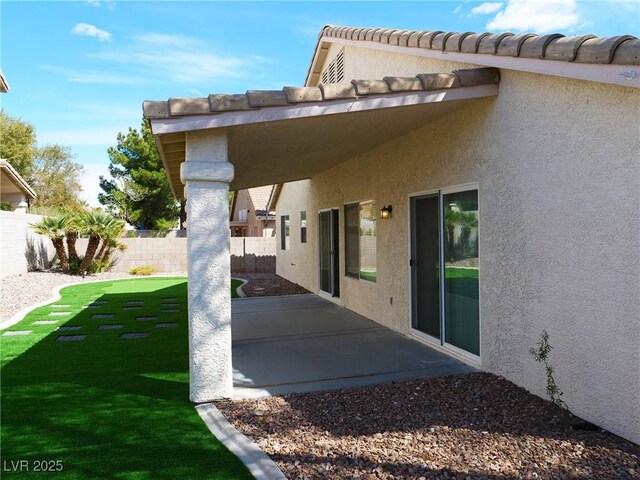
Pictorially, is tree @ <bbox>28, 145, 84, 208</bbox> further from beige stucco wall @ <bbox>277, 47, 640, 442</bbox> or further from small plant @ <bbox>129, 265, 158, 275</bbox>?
beige stucco wall @ <bbox>277, 47, 640, 442</bbox>

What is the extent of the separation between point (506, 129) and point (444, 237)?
6.95ft

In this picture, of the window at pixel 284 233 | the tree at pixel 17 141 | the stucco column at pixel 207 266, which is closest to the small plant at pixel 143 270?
the window at pixel 284 233

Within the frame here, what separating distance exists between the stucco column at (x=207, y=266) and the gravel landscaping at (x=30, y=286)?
26.4 feet

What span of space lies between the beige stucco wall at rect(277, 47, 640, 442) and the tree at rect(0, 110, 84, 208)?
45.8 m

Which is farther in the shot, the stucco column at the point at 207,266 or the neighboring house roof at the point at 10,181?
the neighboring house roof at the point at 10,181

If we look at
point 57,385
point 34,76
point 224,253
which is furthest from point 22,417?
point 34,76

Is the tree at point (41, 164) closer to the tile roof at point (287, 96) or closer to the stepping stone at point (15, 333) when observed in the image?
the stepping stone at point (15, 333)

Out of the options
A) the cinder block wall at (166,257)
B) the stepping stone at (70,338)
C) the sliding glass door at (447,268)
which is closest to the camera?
the sliding glass door at (447,268)

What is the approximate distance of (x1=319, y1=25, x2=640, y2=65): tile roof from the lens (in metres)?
4.13

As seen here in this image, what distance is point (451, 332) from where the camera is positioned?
7.59 metres

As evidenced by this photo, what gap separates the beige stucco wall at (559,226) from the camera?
4.41m

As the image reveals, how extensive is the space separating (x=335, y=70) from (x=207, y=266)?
11.3m

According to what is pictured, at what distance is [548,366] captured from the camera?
5312 millimetres

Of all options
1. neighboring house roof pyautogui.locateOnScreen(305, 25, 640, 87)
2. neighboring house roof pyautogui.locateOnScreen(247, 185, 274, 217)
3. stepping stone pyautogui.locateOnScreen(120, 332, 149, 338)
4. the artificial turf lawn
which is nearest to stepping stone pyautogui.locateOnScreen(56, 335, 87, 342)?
the artificial turf lawn
